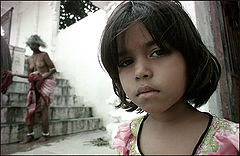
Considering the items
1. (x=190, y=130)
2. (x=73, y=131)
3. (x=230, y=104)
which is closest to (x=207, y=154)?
(x=190, y=130)

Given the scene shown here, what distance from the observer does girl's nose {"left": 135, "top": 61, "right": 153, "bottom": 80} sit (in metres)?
0.43

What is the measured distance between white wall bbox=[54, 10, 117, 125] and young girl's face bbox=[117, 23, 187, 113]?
3175 millimetres

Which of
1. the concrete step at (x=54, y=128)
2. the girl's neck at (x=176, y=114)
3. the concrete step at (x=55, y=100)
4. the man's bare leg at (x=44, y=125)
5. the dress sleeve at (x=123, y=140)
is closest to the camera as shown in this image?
the girl's neck at (x=176, y=114)

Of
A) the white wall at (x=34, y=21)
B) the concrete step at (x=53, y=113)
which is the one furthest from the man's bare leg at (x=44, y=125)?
the white wall at (x=34, y=21)

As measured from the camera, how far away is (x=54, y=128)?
10.9ft

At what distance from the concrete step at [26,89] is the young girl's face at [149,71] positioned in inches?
156

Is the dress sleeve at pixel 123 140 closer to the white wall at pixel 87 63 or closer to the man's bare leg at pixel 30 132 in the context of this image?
the man's bare leg at pixel 30 132

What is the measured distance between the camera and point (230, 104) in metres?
1.35

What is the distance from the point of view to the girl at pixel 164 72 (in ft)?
1.43

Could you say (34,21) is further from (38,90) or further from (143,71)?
(143,71)

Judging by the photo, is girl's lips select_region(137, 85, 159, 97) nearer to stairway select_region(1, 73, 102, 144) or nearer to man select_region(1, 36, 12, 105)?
stairway select_region(1, 73, 102, 144)

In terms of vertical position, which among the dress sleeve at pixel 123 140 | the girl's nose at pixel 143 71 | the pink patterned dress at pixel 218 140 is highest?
the girl's nose at pixel 143 71

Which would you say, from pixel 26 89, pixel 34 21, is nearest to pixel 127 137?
pixel 26 89

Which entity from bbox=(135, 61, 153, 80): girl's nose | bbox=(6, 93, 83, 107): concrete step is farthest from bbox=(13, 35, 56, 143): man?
bbox=(135, 61, 153, 80): girl's nose
